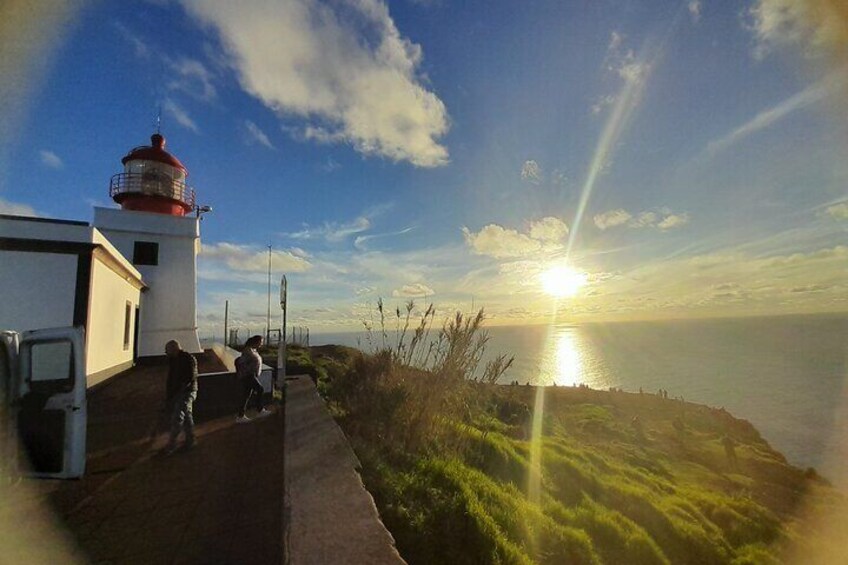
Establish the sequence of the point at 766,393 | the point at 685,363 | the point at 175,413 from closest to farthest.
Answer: the point at 175,413 < the point at 766,393 < the point at 685,363

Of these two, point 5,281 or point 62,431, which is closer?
point 62,431

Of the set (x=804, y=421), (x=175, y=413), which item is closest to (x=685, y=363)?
(x=804, y=421)

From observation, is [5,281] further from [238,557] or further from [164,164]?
[238,557]

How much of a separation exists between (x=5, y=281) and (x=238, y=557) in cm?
1119

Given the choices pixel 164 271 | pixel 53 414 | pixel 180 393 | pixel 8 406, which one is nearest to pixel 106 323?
pixel 164 271

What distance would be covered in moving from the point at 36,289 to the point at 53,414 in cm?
857

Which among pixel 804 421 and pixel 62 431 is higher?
pixel 62 431

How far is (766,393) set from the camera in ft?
240

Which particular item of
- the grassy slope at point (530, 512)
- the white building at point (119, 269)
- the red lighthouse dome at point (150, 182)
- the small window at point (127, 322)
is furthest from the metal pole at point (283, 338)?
the red lighthouse dome at point (150, 182)

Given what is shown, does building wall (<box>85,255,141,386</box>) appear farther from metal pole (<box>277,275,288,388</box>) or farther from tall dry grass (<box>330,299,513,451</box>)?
tall dry grass (<box>330,299,513,451</box>)

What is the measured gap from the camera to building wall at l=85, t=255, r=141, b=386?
35.4 feet

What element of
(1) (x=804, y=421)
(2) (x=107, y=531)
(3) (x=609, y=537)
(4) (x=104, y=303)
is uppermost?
(4) (x=104, y=303)

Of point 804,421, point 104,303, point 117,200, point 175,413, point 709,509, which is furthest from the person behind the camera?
point 804,421

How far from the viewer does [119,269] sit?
515 inches
